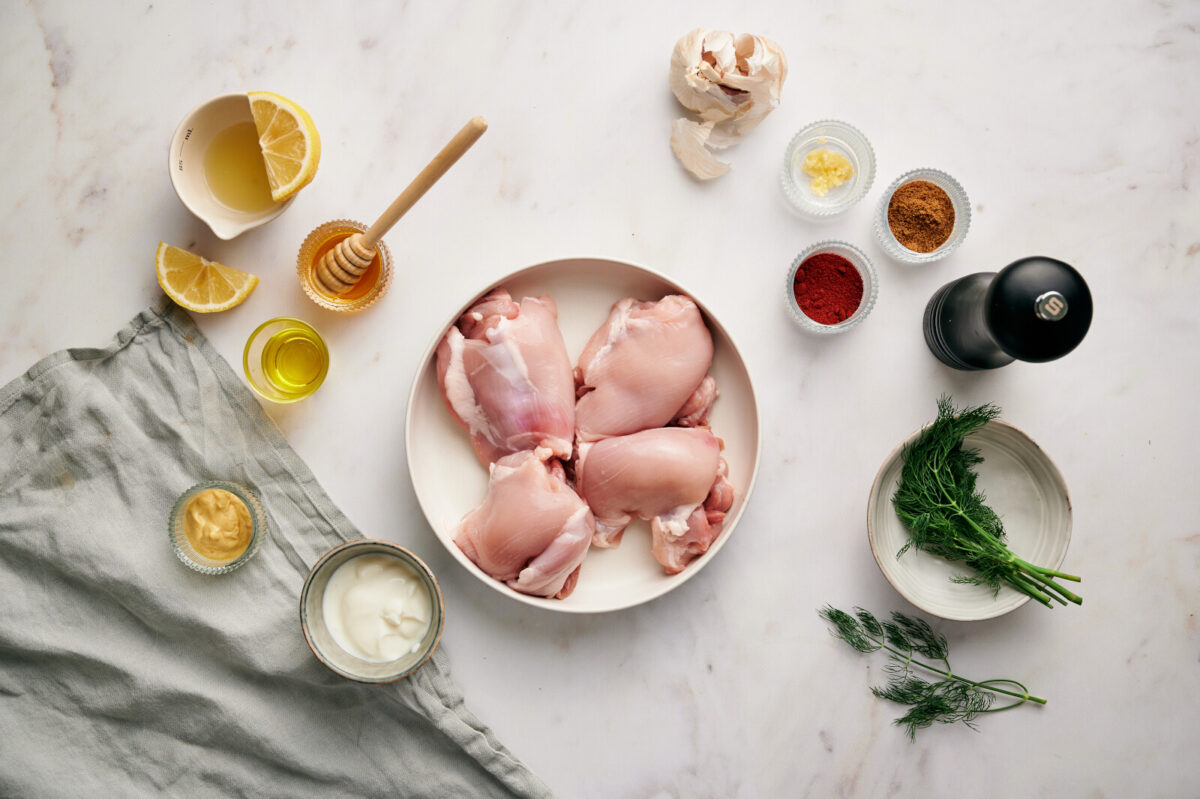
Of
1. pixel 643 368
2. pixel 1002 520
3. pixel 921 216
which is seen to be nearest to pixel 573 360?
pixel 643 368

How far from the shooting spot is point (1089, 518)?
1747mm

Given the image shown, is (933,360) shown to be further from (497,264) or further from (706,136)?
(497,264)

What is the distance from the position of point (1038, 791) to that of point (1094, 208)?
147 centimetres

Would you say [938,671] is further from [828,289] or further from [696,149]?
[696,149]

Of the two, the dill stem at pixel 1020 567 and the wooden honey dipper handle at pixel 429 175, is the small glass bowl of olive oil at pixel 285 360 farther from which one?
the dill stem at pixel 1020 567

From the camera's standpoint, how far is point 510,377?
1.51 m

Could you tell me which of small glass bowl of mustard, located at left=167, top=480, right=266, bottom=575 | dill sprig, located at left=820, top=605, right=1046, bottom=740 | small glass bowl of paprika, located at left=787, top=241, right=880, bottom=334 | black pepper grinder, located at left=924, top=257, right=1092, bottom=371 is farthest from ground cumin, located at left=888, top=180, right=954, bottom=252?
small glass bowl of mustard, located at left=167, top=480, right=266, bottom=575

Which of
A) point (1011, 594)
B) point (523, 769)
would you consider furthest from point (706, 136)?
point (523, 769)

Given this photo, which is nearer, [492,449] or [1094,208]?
[492,449]

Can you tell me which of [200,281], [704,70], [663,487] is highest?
[200,281]

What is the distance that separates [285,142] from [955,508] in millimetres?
1713

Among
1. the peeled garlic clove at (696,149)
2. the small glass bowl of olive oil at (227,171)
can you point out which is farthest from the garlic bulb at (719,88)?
the small glass bowl of olive oil at (227,171)

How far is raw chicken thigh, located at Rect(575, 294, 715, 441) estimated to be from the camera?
5.05 feet

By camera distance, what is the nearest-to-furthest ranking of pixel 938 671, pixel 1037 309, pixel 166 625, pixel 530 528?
pixel 1037 309
pixel 530 528
pixel 166 625
pixel 938 671
